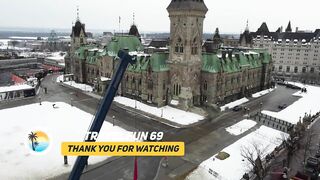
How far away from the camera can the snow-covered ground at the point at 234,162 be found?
110 feet

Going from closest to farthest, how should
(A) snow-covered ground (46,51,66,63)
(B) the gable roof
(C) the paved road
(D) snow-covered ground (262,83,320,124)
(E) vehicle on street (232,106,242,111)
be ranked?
(C) the paved road, (B) the gable roof, (D) snow-covered ground (262,83,320,124), (E) vehicle on street (232,106,242,111), (A) snow-covered ground (46,51,66,63)

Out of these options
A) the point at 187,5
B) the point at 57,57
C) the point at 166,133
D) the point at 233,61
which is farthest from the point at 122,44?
the point at 57,57

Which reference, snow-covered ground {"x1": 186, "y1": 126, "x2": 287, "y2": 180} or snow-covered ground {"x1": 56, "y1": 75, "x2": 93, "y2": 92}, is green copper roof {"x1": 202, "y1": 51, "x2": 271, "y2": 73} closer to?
snow-covered ground {"x1": 186, "y1": 126, "x2": 287, "y2": 180}

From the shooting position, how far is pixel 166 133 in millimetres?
46594

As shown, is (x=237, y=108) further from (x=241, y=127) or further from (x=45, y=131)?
(x=45, y=131)

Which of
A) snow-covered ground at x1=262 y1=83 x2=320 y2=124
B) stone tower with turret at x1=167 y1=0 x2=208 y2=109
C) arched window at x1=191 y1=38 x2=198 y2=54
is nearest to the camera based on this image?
stone tower with turret at x1=167 y1=0 x2=208 y2=109

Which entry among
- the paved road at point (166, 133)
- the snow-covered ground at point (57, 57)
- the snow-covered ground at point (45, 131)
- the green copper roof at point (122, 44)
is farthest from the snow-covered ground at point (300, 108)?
the snow-covered ground at point (57, 57)

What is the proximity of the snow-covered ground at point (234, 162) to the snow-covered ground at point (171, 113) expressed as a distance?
11529mm

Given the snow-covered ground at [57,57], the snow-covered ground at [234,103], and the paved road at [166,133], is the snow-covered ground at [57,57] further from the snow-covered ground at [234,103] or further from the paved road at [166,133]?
the snow-covered ground at [234,103]

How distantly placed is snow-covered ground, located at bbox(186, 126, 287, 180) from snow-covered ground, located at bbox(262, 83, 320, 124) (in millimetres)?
12649

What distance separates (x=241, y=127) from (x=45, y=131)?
3456 cm

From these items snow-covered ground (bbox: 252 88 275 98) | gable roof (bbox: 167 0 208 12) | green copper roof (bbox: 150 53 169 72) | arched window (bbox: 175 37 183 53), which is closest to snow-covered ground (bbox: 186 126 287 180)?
arched window (bbox: 175 37 183 53)

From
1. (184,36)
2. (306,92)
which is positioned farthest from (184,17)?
(306,92)

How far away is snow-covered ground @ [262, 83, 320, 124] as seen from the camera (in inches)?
2271
